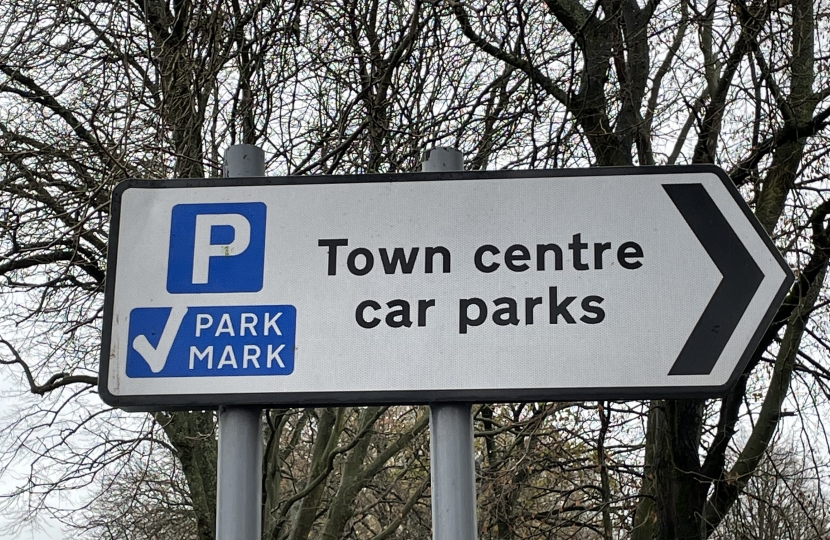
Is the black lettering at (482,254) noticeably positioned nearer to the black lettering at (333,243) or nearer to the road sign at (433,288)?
the road sign at (433,288)

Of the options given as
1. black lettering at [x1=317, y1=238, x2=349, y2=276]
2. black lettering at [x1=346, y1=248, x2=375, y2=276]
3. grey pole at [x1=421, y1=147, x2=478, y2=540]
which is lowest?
grey pole at [x1=421, y1=147, x2=478, y2=540]

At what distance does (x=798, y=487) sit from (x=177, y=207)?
18.8ft

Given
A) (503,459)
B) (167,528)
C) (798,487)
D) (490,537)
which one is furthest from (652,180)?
(167,528)

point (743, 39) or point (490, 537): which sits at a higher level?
point (743, 39)

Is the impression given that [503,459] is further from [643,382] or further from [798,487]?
[643,382]

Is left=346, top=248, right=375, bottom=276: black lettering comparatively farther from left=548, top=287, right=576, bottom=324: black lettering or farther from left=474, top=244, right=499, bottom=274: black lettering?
left=548, top=287, right=576, bottom=324: black lettering

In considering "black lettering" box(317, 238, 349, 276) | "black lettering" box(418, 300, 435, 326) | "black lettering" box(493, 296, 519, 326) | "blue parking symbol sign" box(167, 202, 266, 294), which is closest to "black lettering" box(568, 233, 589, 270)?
"black lettering" box(493, 296, 519, 326)

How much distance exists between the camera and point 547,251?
1588 millimetres

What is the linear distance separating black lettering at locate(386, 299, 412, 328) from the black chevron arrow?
45 cm

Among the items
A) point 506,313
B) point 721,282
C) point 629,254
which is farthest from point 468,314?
point 721,282

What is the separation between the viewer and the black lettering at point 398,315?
1.53 m

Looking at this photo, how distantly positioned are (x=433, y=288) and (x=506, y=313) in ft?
0.43

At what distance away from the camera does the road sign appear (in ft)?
4.95

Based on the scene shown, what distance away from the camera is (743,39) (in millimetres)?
5691
